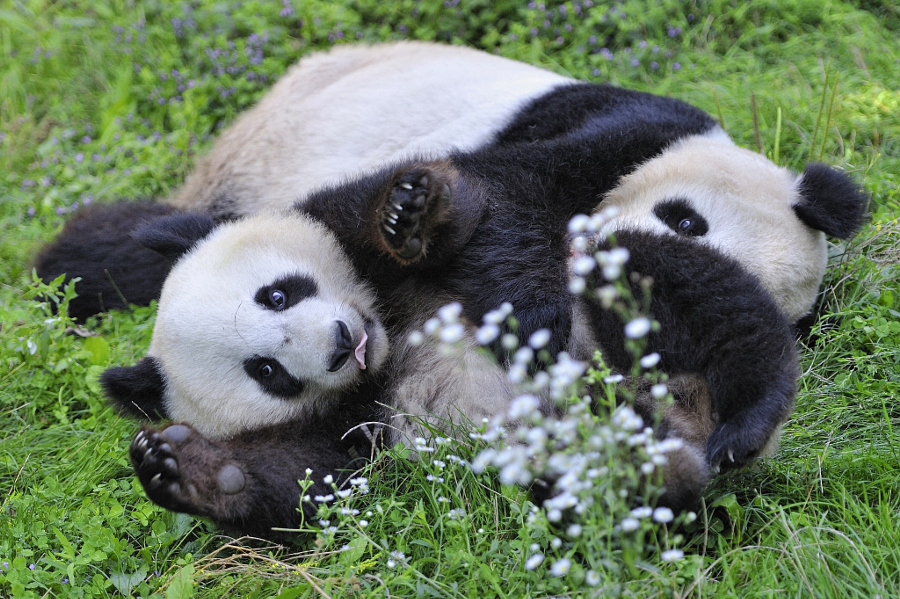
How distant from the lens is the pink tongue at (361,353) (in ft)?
11.2

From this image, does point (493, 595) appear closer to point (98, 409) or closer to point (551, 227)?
point (551, 227)

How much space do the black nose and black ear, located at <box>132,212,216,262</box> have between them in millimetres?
1035

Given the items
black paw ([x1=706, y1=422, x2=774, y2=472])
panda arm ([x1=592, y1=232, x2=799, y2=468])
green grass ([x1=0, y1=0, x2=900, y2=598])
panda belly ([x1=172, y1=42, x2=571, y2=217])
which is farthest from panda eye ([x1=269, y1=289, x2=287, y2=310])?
black paw ([x1=706, y1=422, x2=774, y2=472])

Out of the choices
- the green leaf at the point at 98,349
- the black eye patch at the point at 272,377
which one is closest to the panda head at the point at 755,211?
the black eye patch at the point at 272,377

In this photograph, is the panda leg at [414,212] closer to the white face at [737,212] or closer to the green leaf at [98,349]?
the white face at [737,212]

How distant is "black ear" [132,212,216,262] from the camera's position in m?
3.90

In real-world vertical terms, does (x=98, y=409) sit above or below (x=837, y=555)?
below

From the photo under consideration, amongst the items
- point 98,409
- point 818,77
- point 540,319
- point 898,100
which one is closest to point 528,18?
point 818,77

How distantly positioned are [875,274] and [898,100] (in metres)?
1.72

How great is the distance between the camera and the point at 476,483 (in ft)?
9.88

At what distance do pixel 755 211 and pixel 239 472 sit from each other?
237 centimetres

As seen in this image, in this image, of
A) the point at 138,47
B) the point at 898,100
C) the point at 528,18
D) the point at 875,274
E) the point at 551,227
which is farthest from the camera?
the point at 138,47

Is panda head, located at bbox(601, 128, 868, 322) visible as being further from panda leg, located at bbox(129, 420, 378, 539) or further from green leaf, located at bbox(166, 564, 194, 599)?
green leaf, located at bbox(166, 564, 194, 599)

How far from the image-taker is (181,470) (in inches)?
118
